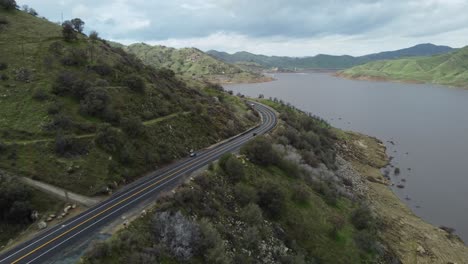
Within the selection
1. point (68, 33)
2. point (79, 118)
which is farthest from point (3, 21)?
point (79, 118)

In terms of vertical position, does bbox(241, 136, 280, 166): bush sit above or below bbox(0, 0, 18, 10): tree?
below

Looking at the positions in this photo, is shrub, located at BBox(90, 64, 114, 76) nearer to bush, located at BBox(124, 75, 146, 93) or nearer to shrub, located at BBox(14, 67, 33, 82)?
bush, located at BBox(124, 75, 146, 93)

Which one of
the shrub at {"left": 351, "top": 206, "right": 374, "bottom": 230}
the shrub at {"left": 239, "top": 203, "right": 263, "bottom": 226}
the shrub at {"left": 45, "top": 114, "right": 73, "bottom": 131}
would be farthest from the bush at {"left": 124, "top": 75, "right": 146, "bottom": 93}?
the shrub at {"left": 351, "top": 206, "right": 374, "bottom": 230}

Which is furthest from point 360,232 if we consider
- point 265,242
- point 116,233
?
point 116,233

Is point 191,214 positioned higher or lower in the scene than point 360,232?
higher

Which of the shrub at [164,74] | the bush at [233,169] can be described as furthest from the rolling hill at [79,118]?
the bush at [233,169]

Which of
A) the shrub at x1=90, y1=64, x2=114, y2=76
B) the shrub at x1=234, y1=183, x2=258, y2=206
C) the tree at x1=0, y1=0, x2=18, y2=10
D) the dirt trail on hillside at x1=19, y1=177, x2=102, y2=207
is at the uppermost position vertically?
the tree at x1=0, y1=0, x2=18, y2=10

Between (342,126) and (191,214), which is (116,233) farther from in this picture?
(342,126)
